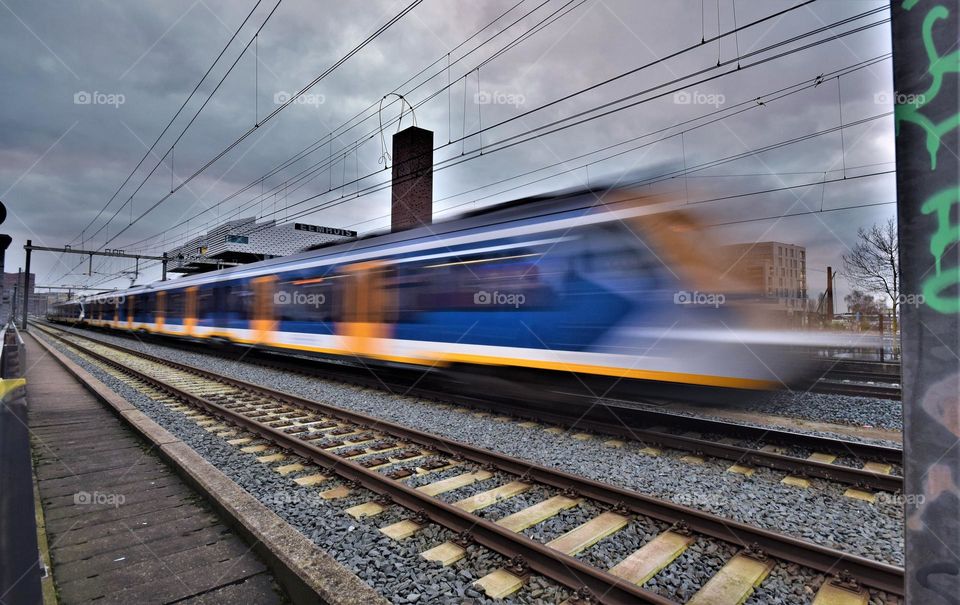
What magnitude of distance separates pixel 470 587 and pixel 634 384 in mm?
3821

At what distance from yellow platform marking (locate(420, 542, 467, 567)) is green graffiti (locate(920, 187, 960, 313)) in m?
3.06

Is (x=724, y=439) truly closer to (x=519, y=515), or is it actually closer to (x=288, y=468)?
(x=519, y=515)

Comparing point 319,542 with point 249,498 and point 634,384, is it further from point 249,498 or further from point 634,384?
point 634,384

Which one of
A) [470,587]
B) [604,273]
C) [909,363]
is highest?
[604,273]

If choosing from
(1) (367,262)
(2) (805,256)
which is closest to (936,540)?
(2) (805,256)

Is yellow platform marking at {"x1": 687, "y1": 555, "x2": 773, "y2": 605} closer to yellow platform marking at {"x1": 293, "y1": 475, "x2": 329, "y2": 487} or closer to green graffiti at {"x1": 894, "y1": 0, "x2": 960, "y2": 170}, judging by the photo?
green graffiti at {"x1": 894, "y1": 0, "x2": 960, "y2": 170}

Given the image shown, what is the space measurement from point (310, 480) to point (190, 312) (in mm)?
17389

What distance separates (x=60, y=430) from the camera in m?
6.84

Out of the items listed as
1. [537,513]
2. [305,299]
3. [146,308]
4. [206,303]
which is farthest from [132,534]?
[146,308]

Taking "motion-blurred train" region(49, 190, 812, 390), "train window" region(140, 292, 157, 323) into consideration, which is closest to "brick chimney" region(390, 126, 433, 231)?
"train window" region(140, 292, 157, 323)

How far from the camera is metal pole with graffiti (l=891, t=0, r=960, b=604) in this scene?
1.21 metres

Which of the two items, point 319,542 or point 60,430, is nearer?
point 319,542

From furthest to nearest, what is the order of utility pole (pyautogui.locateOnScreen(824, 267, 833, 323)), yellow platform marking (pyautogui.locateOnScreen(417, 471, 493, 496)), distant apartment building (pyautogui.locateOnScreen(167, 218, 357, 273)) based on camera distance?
distant apartment building (pyautogui.locateOnScreen(167, 218, 357, 273)) → utility pole (pyautogui.locateOnScreen(824, 267, 833, 323)) → yellow platform marking (pyautogui.locateOnScreen(417, 471, 493, 496))

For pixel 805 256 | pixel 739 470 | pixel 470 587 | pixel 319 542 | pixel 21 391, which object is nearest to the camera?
pixel 21 391
